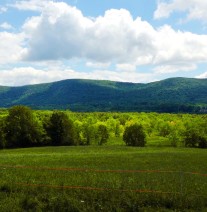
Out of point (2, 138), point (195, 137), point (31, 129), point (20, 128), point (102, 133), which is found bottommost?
point (102, 133)

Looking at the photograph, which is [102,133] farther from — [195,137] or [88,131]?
[195,137]

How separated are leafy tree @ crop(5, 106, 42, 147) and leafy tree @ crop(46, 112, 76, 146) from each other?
5125 millimetres

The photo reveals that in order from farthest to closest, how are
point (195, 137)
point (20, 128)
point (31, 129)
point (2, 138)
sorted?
point (195, 137)
point (31, 129)
point (20, 128)
point (2, 138)

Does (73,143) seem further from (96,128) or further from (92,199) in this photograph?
(92,199)

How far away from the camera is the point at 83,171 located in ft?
84.1

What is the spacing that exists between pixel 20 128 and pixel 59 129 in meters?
11.5

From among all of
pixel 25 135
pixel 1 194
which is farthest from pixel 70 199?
pixel 25 135

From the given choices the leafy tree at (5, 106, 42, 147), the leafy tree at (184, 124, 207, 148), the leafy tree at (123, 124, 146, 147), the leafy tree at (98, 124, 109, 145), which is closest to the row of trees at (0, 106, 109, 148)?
the leafy tree at (5, 106, 42, 147)

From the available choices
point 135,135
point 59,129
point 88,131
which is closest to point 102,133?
point 88,131

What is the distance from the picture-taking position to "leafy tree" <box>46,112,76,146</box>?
104562mm

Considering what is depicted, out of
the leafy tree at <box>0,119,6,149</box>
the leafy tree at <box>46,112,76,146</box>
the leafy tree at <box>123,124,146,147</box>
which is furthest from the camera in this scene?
the leafy tree at <box>123,124,146,147</box>

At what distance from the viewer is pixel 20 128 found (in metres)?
99.6

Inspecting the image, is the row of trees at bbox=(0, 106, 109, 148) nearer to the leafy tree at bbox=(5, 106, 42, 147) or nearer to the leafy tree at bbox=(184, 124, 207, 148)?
the leafy tree at bbox=(5, 106, 42, 147)

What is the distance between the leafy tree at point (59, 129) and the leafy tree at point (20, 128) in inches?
202
